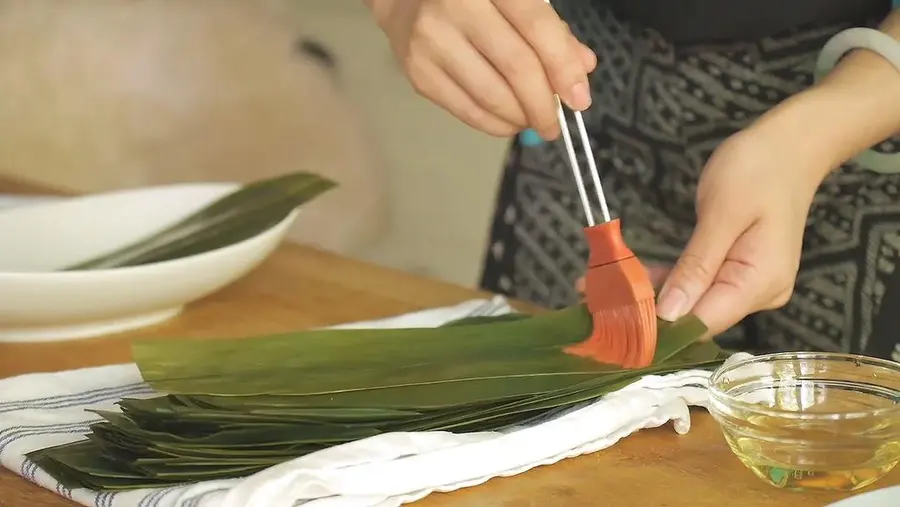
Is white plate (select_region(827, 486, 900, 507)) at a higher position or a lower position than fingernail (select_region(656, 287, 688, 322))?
lower

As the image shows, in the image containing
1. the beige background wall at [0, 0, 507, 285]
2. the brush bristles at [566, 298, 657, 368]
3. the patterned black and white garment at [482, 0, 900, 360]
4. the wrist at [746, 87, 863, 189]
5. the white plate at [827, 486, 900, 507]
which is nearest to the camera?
the white plate at [827, 486, 900, 507]

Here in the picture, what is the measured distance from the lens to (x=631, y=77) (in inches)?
44.3

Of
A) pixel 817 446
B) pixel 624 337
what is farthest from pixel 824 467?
pixel 624 337

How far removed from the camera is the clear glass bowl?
24.5 inches

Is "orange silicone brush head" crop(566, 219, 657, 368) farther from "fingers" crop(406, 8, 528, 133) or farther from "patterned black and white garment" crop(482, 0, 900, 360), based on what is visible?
"patterned black and white garment" crop(482, 0, 900, 360)

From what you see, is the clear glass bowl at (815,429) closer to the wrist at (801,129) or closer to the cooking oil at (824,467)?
the cooking oil at (824,467)

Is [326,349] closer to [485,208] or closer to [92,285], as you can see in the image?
[92,285]

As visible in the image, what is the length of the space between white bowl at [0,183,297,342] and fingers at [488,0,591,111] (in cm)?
35

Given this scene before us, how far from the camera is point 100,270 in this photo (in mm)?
908

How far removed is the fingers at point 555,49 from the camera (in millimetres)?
792

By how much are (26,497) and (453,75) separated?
0.43 m

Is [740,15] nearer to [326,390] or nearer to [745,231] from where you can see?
[745,231]

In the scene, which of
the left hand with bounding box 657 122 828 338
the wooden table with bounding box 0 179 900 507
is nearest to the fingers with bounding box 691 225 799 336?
the left hand with bounding box 657 122 828 338

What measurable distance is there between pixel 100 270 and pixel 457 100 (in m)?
0.32
